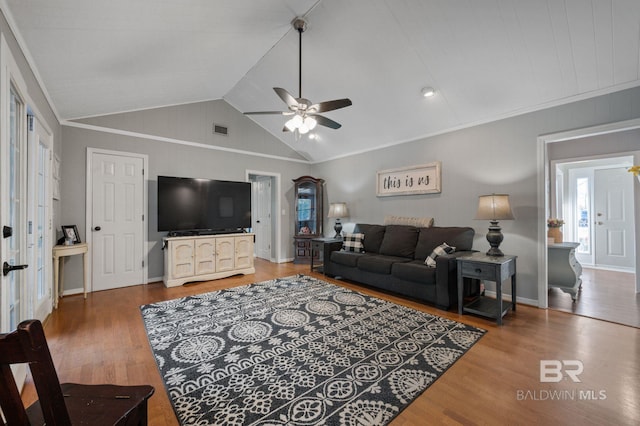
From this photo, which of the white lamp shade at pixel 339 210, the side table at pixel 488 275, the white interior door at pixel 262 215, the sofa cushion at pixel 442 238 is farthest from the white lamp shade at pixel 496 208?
the white interior door at pixel 262 215

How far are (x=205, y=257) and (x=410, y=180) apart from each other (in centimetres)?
368

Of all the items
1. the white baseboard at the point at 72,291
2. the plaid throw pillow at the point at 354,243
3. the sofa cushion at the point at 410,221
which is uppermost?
the sofa cushion at the point at 410,221

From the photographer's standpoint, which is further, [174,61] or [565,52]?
→ [174,61]

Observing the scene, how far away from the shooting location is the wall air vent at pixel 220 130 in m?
5.15

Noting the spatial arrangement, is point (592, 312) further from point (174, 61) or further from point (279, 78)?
point (174, 61)

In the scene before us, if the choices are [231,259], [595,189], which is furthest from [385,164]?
[595,189]

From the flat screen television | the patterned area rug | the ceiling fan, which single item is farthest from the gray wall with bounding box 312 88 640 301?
the flat screen television

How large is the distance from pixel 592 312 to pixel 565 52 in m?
2.80

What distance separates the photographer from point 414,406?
163cm

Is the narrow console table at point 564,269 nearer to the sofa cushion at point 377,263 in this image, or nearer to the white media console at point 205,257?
the sofa cushion at point 377,263

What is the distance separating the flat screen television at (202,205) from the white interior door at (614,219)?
279 inches

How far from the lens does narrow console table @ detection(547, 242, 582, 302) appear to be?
136 inches

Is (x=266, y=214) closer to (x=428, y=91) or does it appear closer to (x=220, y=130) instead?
(x=220, y=130)

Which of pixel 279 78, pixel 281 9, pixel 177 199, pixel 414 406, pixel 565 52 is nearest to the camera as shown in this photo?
pixel 414 406
